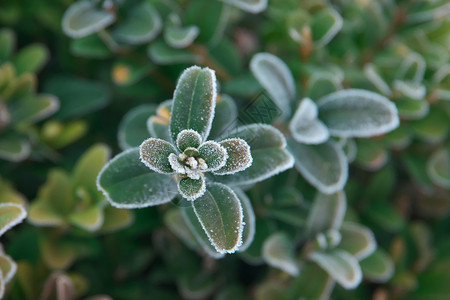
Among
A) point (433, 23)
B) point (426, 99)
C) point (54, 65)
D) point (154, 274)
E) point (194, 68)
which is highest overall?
point (194, 68)

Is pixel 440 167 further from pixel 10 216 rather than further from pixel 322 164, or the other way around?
pixel 10 216

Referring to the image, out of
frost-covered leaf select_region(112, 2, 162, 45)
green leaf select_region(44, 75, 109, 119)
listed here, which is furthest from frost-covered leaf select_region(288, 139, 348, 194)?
green leaf select_region(44, 75, 109, 119)

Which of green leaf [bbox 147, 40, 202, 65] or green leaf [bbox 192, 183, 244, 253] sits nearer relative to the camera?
green leaf [bbox 192, 183, 244, 253]

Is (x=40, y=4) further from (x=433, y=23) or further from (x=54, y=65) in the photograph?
(x=433, y=23)

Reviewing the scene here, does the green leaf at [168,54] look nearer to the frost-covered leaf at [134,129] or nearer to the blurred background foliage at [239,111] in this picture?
the blurred background foliage at [239,111]

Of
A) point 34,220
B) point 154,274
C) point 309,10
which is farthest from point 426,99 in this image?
point 34,220

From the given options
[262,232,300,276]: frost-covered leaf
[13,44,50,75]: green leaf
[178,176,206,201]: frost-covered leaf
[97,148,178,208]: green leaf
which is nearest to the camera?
[178,176,206,201]: frost-covered leaf

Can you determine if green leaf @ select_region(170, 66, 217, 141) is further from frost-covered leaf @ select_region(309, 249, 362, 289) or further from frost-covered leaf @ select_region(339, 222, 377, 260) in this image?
frost-covered leaf @ select_region(339, 222, 377, 260)
